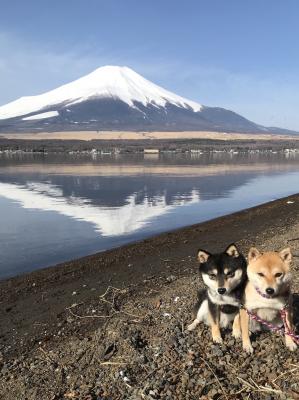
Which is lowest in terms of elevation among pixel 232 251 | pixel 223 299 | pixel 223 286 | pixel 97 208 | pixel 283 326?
pixel 97 208

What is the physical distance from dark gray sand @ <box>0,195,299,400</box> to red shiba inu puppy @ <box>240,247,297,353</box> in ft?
0.95

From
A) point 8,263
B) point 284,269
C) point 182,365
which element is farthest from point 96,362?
point 8,263

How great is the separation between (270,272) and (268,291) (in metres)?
0.25

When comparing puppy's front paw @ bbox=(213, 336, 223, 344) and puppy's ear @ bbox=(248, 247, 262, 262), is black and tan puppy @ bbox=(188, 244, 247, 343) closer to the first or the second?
puppy's front paw @ bbox=(213, 336, 223, 344)

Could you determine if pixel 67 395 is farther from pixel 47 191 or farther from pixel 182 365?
pixel 47 191

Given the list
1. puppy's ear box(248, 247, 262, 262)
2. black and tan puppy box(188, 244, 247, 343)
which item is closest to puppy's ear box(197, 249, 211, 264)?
black and tan puppy box(188, 244, 247, 343)

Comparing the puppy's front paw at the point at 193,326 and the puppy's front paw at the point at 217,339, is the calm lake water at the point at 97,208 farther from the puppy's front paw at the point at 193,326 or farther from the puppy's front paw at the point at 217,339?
the puppy's front paw at the point at 217,339

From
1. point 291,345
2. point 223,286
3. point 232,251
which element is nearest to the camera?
point 291,345

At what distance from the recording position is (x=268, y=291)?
5.57 metres

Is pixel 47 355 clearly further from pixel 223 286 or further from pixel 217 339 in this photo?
pixel 223 286

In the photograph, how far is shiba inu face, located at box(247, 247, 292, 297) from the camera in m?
5.64

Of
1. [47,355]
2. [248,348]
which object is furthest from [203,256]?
[47,355]

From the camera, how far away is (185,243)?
1567 centimetres

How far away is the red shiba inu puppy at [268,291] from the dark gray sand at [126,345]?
289 millimetres
